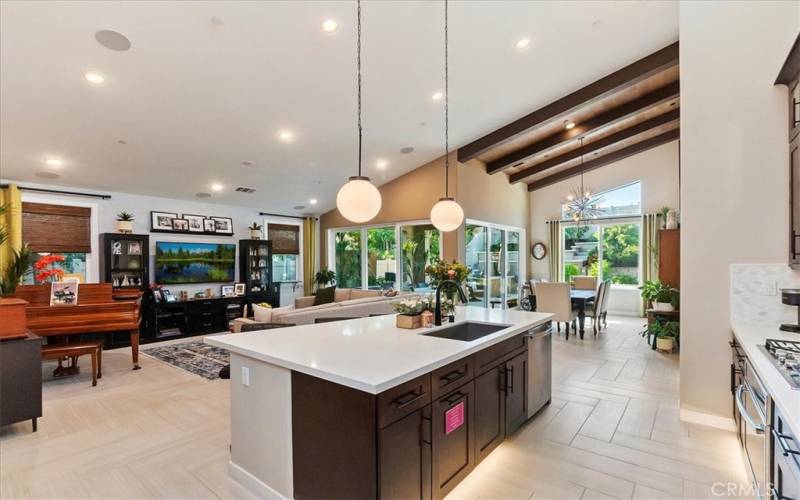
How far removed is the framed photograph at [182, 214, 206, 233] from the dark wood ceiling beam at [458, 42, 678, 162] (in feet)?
17.0

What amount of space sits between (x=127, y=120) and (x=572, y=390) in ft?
19.0

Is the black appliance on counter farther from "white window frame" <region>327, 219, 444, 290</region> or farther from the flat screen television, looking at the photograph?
the flat screen television

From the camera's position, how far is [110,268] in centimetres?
608

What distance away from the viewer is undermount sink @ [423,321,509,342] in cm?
283

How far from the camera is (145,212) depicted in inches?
263

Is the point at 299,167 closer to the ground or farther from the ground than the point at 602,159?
closer to the ground

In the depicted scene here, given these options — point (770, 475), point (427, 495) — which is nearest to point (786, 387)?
point (770, 475)

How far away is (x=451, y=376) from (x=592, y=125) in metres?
6.23

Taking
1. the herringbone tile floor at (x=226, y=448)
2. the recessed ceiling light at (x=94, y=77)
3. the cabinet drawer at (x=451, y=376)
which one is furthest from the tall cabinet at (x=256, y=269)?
the cabinet drawer at (x=451, y=376)

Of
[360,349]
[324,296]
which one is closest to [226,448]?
[360,349]

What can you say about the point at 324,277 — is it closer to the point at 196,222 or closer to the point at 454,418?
the point at 196,222

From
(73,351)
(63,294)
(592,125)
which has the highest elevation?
(592,125)

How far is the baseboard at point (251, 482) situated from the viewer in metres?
2.08

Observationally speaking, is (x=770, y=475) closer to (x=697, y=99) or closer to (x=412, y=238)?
(x=697, y=99)
